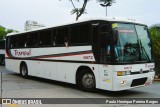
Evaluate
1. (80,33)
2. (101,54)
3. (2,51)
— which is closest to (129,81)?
(101,54)

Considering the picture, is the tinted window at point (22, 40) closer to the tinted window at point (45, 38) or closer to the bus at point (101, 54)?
the tinted window at point (45, 38)

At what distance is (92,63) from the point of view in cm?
1091

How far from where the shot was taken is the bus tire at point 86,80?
11.1 m

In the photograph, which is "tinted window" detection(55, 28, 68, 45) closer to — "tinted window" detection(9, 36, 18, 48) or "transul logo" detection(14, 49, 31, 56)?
"transul logo" detection(14, 49, 31, 56)

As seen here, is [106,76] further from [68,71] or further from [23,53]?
[23,53]

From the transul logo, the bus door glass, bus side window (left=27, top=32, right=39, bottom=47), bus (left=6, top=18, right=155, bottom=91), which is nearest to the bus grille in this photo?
bus (left=6, top=18, right=155, bottom=91)

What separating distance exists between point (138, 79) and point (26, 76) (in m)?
8.66

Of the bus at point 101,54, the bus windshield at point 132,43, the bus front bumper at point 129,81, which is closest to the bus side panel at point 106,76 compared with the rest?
the bus at point 101,54

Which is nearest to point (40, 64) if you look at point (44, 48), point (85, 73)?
point (44, 48)

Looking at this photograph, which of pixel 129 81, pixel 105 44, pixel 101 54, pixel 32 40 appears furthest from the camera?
pixel 32 40

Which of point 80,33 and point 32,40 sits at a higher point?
point 80,33

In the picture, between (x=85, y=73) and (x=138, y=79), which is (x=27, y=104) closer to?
(x=85, y=73)

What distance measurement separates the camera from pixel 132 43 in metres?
10.5

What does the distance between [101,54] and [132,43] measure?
48.5 inches
